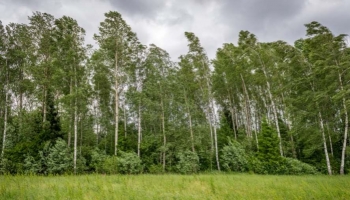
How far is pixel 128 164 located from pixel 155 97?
26.9ft

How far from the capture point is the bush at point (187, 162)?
792 inches

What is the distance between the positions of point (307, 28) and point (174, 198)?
1765cm

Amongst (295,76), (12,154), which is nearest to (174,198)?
(12,154)

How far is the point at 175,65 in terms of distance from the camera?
23516mm

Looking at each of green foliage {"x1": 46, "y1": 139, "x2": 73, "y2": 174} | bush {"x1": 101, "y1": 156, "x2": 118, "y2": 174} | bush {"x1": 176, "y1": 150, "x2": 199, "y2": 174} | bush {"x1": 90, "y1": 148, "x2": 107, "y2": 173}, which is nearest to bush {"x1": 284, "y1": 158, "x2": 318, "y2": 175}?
bush {"x1": 176, "y1": 150, "x2": 199, "y2": 174}

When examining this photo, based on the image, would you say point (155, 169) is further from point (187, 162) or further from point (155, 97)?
point (155, 97)

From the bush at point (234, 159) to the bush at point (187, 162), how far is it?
117 inches

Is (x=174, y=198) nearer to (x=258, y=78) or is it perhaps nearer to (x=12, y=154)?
(x=12, y=154)

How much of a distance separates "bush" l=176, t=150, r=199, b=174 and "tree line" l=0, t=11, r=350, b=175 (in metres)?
0.10

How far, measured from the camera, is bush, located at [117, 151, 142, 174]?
17344 mm

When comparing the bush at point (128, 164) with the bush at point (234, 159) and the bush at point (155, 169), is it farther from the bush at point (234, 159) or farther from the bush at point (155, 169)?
the bush at point (234, 159)

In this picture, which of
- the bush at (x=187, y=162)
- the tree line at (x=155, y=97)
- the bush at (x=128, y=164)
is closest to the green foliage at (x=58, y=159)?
the tree line at (x=155, y=97)

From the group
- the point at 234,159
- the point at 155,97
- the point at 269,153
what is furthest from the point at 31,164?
the point at 269,153

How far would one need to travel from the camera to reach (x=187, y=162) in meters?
20.5
